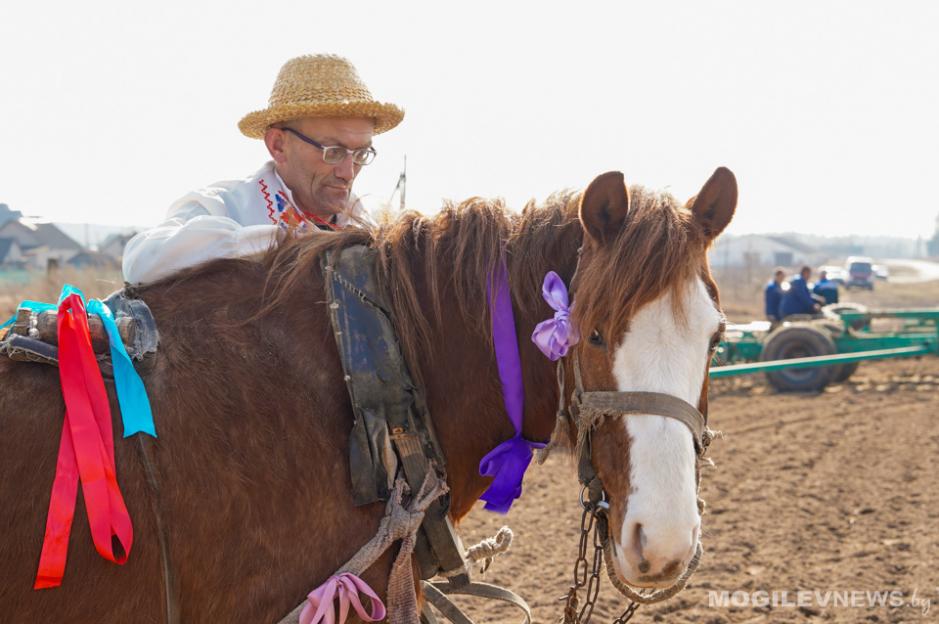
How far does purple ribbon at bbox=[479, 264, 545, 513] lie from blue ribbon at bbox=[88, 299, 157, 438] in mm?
885

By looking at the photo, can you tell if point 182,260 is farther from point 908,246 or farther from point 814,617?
point 908,246

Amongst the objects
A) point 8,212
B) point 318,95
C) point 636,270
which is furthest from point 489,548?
point 8,212

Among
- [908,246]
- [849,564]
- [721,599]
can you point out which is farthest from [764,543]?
[908,246]

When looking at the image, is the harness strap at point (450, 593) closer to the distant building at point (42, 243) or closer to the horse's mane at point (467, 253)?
the horse's mane at point (467, 253)

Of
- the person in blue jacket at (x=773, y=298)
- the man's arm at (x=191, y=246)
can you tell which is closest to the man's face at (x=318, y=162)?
the man's arm at (x=191, y=246)

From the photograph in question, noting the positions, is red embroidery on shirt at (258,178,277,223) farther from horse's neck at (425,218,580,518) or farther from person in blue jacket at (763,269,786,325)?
person in blue jacket at (763,269,786,325)

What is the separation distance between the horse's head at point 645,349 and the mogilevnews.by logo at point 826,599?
3.06m

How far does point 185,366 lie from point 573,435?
103cm

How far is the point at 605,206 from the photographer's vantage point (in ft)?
6.38

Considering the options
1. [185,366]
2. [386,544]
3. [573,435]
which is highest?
[185,366]

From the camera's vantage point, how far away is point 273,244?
220 cm

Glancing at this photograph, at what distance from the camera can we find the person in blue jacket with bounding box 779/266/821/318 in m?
14.1

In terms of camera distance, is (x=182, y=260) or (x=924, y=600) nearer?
(x=182, y=260)

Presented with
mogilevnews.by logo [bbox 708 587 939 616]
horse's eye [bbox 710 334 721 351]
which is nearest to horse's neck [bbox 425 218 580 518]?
horse's eye [bbox 710 334 721 351]
